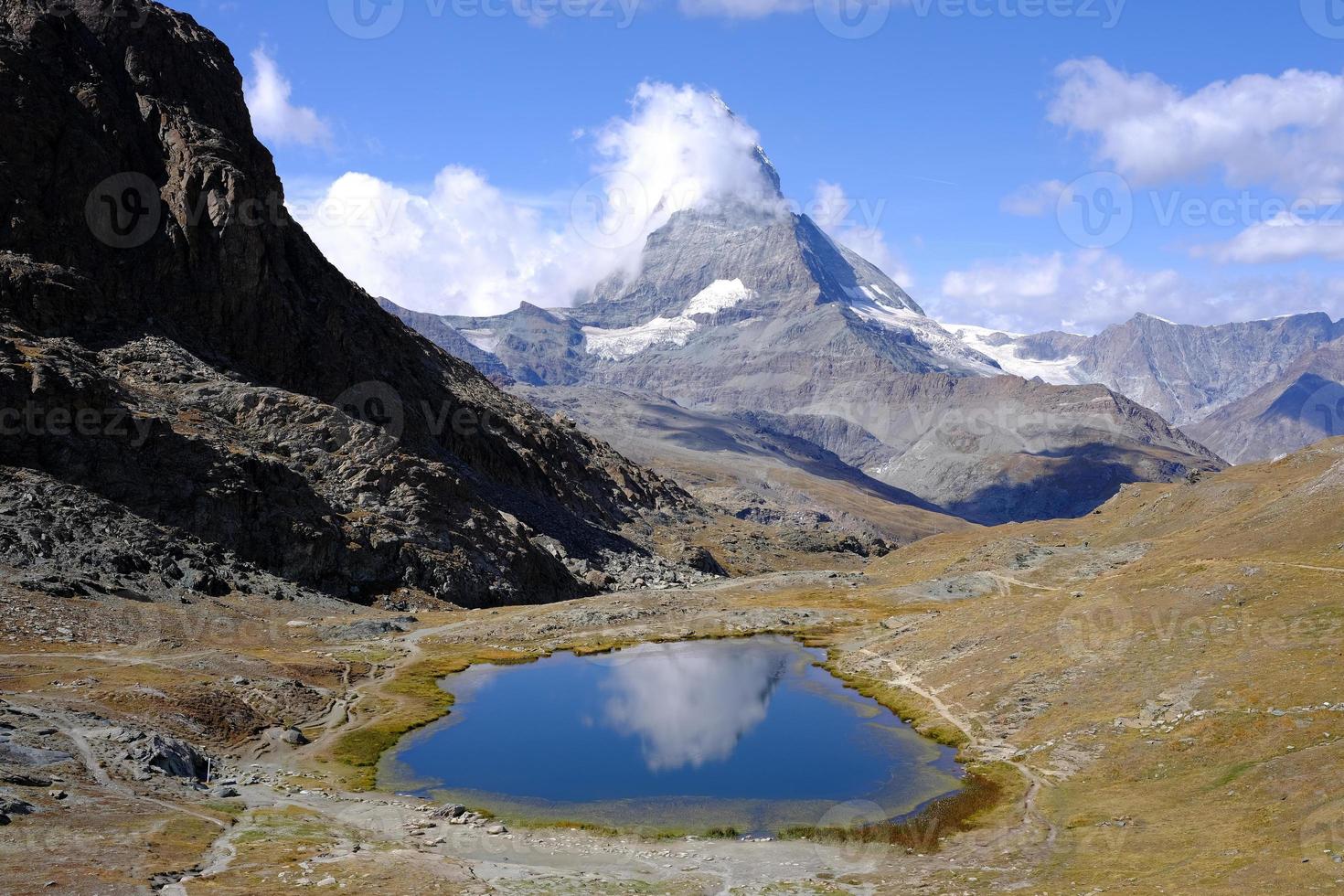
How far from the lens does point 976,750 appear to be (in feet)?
228

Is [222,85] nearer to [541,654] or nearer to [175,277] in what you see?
[175,277]

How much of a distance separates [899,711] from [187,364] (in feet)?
365

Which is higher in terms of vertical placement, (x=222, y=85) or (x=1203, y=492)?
(x=222, y=85)

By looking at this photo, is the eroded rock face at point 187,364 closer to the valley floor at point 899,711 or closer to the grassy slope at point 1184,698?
the valley floor at point 899,711

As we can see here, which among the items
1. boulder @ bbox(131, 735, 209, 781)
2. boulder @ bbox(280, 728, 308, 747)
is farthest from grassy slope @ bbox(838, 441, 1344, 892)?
boulder @ bbox(280, 728, 308, 747)

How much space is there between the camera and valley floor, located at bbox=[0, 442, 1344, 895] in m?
44.5

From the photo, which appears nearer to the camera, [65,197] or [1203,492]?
[65,197]

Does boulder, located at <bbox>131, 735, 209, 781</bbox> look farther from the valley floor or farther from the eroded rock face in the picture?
the eroded rock face

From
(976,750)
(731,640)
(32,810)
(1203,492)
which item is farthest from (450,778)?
(1203,492)

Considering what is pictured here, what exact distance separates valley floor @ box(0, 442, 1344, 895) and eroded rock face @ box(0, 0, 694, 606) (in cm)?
1961

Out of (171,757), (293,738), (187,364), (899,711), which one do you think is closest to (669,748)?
(899,711)

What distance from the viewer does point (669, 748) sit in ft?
257

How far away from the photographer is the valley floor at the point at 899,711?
44.5 m

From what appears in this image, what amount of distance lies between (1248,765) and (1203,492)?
120 metres
